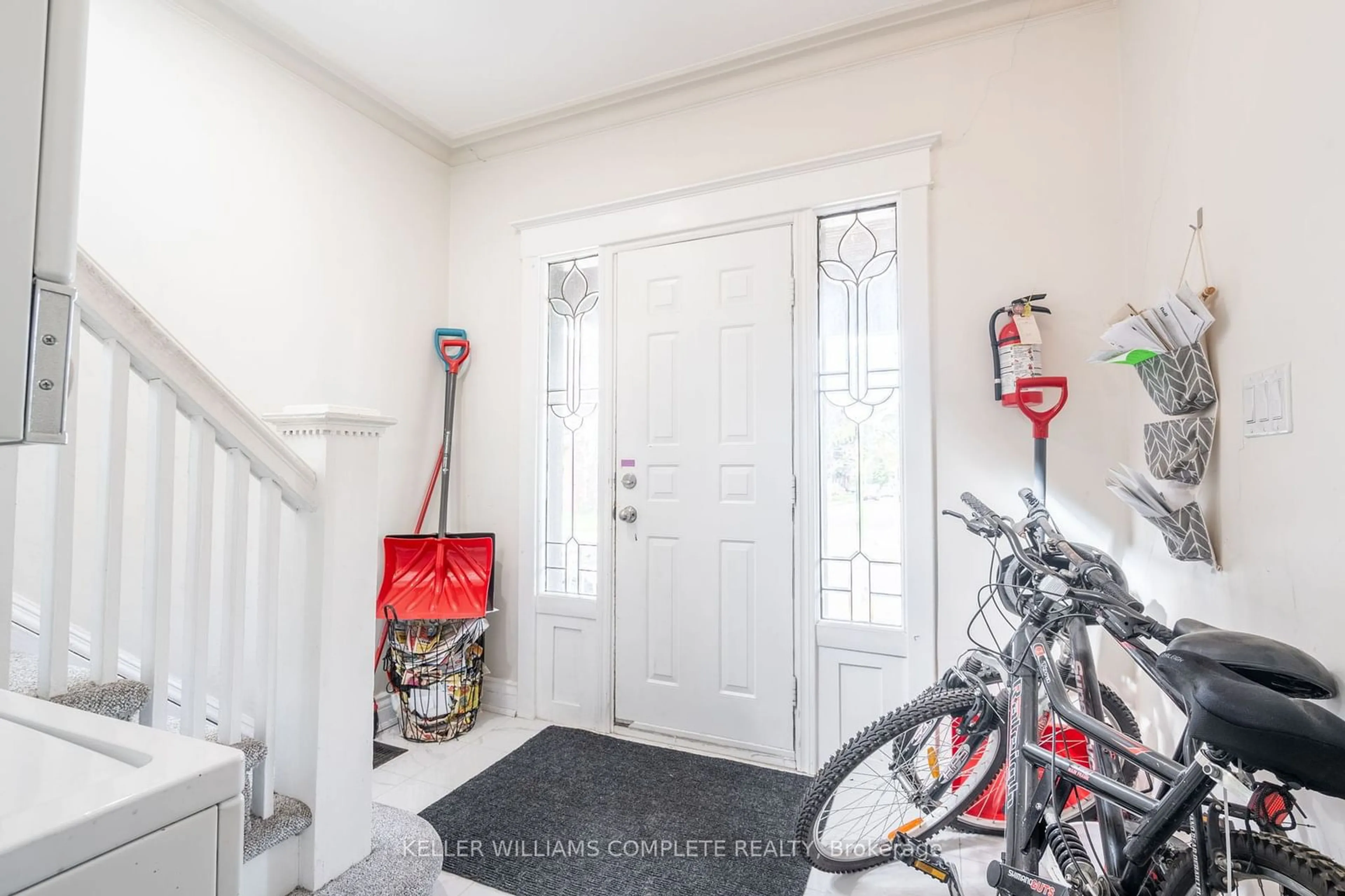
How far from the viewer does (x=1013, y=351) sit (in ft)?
6.46

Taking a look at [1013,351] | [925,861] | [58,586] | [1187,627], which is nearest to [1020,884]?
[925,861]

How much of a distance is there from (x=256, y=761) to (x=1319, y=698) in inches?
76.6

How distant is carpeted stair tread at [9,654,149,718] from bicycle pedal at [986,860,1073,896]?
5.66ft

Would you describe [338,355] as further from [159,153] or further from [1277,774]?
[1277,774]

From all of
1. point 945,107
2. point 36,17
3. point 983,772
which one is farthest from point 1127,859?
point 945,107

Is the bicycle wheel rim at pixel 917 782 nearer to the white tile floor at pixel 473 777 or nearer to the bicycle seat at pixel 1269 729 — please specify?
the white tile floor at pixel 473 777

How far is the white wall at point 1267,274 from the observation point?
0.94m

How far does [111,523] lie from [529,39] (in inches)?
82.4

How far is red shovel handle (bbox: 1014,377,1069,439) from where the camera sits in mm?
1903

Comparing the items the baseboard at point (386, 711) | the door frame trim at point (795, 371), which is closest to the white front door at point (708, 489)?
the door frame trim at point (795, 371)

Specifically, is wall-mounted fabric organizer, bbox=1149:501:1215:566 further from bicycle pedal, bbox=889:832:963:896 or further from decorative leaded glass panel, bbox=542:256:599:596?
decorative leaded glass panel, bbox=542:256:599:596

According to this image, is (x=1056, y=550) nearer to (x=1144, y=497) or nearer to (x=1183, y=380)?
(x=1144, y=497)

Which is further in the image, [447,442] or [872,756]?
[447,442]

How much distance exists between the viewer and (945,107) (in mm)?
2205
